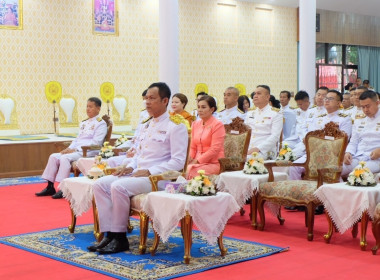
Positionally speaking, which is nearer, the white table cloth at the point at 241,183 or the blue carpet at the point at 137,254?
the blue carpet at the point at 137,254

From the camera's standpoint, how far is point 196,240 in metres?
5.91

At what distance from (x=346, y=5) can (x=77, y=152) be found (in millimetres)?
12961

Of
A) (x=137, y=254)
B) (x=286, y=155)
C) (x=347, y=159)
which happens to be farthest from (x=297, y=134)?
(x=137, y=254)

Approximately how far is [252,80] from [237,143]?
36.8ft

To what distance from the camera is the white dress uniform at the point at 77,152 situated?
29.6 ft

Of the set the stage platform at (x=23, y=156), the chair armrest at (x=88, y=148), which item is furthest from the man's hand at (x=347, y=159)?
the stage platform at (x=23, y=156)

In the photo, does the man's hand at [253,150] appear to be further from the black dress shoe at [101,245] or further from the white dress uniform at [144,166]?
the black dress shoe at [101,245]

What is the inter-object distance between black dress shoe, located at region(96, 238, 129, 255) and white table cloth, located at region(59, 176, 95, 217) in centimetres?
68

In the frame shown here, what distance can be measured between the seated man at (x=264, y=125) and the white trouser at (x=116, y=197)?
2.34 meters

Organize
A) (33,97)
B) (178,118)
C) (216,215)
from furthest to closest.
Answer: (33,97) < (178,118) < (216,215)

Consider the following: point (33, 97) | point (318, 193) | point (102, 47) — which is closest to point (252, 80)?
point (102, 47)

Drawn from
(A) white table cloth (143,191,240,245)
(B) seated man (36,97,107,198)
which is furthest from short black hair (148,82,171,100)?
(B) seated man (36,97,107,198)

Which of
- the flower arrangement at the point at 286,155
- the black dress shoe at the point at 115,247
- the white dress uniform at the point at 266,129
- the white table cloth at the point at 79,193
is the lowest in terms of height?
the black dress shoe at the point at 115,247

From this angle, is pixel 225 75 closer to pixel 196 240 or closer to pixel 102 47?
pixel 102 47
